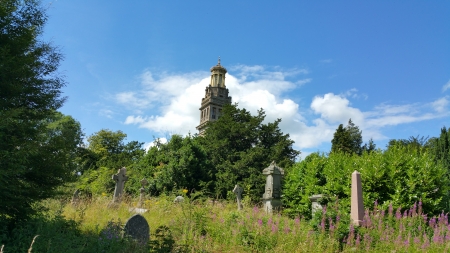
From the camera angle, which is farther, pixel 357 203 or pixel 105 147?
pixel 105 147

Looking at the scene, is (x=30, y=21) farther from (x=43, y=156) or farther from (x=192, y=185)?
(x=192, y=185)

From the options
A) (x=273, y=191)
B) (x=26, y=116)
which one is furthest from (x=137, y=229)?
(x=273, y=191)

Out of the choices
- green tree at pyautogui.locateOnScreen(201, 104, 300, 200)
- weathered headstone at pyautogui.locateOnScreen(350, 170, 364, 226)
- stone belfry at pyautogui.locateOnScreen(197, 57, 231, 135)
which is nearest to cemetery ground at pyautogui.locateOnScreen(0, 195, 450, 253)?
weathered headstone at pyautogui.locateOnScreen(350, 170, 364, 226)

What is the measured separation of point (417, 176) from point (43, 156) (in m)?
9.47

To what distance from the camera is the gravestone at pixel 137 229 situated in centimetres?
595

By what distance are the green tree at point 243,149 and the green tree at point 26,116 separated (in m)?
11.2

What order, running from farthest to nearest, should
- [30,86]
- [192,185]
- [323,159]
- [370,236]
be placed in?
1. [192,185]
2. [323,159]
3. [30,86]
4. [370,236]

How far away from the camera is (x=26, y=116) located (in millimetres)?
6961

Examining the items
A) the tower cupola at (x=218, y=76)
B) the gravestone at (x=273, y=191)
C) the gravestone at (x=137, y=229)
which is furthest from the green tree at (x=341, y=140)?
the tower cupola at (x=218, y=76)

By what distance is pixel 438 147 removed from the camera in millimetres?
15828

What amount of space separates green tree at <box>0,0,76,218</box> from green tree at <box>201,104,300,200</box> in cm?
1116

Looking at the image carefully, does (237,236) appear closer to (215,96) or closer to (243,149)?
(243,149)

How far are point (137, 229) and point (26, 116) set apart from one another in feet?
11.2

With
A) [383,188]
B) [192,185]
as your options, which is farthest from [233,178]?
[383,188]
